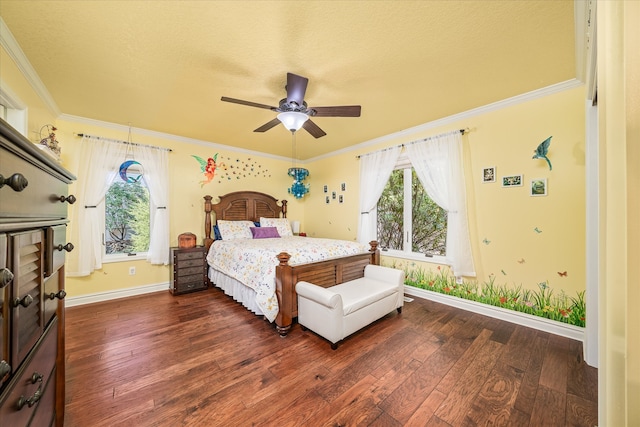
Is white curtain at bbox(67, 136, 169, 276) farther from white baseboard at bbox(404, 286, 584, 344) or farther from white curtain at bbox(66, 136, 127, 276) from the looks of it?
white baseboard at bbox(404, 286, 584, 344)

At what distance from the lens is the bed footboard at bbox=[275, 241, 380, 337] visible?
8.08 ft

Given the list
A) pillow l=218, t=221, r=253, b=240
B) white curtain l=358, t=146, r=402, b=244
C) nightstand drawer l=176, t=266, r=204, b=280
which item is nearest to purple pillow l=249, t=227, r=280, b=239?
pillow l=218, t=221, r=253, b=240

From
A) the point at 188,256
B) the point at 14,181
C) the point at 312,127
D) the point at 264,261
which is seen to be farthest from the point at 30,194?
the point at 188,256

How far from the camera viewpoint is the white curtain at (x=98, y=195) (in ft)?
10.6

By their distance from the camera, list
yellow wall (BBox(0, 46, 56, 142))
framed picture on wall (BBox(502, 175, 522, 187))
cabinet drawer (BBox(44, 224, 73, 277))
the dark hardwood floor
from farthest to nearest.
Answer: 1. framed picture on wall (BBox(502, 175, 522, 187))
2. yellow wall (BBox(0, 46, 56, 142))
3. the dark hardwood floor
4. cabinet drawer (BBox(44, 224, 73, 277))

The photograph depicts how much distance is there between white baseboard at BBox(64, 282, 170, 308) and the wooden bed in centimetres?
93

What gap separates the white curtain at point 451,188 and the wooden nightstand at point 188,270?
3497 millimetres

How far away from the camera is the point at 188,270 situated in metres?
3.73

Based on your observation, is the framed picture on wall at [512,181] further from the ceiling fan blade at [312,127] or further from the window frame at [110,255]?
Result: the window frame at [110,255]

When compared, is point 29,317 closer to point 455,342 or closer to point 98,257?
point 455,342

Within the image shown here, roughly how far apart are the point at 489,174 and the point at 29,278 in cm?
367

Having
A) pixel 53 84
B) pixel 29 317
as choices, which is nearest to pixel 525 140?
pixel 29 317

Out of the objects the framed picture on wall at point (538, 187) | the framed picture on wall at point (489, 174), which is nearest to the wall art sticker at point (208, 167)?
the framed picture on wall at point (489, 174)

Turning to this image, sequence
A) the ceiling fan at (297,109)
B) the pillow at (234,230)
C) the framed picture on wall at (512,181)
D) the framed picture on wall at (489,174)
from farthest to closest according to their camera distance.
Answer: the pillow at (234,230) → the framed picture on wall at (489,174) → the framed picture on wall at (512,181) → the ceiling fan at (297,109)
